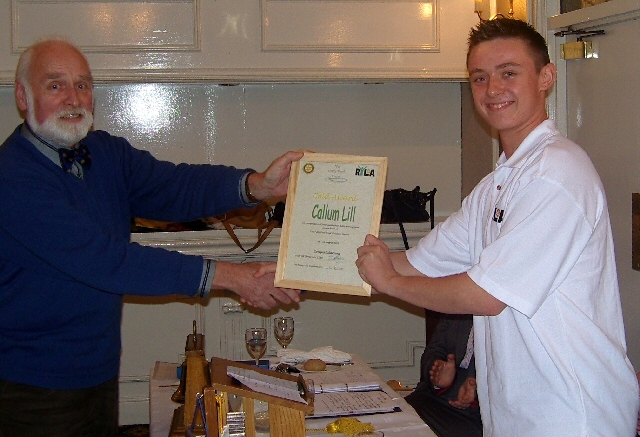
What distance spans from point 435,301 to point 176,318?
262 centimetres

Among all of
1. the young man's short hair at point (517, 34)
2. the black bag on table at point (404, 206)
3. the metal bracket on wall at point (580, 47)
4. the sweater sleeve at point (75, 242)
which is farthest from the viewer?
the black bag on table at point (404, 206)

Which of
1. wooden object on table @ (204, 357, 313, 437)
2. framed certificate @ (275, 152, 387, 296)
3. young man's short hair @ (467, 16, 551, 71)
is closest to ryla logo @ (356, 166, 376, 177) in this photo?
framed certificate @ (275, 152, 387, 296)

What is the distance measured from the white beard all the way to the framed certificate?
720 millimetres

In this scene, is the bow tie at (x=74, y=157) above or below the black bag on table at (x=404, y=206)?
above

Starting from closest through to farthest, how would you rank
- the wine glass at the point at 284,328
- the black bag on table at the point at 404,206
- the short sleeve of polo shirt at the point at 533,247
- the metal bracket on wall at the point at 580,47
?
1. the short sleeve of polo shirt at the point at 533,247
2. the wine glass at the point at 284,328
3. the metal bracket on wall at the point at 580,47
4. the black bag on table at the point at 404,206

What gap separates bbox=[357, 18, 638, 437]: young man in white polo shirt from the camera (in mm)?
1658

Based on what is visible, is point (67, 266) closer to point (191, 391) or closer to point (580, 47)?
point (191, 391)

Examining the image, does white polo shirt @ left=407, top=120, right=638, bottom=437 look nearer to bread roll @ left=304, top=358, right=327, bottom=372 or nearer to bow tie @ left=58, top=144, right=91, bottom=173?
bread roll @ left=304, top=358, right=327, bottom=372

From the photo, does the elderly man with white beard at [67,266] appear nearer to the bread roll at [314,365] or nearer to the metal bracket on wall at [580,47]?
the bread roll at [314,365]

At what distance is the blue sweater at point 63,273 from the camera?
7.13ft

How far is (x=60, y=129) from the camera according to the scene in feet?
7.79

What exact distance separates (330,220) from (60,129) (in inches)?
36.0

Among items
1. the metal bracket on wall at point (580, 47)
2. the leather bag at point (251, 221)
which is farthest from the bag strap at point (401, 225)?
the metal bracket on wall at point (580, 47)

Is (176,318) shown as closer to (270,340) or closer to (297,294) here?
(270,340)
